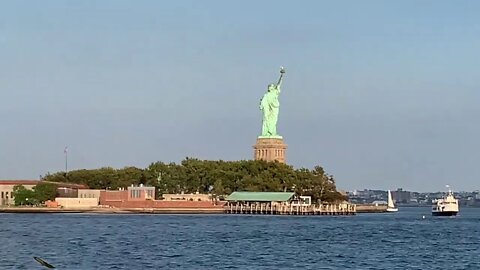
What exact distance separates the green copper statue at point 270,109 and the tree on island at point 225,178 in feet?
24.6

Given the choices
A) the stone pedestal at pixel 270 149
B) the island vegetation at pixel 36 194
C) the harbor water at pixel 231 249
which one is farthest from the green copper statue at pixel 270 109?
the harbor water at pixel 231 249

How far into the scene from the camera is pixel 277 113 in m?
185

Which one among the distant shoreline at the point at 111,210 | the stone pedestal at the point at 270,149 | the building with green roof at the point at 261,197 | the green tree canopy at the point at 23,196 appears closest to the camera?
the distant shoreline at the point at 111,210

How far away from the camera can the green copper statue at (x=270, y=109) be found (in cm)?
18350

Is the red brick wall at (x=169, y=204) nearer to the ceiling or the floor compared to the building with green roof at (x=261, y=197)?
nearer to the floor

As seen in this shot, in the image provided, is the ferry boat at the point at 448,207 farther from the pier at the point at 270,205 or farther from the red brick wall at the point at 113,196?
the red brick wall at the point at 113,196

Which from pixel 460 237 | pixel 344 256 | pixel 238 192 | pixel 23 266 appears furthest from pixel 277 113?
pixel 23 266

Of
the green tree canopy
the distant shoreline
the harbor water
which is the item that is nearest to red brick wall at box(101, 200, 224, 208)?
the distant shoreline

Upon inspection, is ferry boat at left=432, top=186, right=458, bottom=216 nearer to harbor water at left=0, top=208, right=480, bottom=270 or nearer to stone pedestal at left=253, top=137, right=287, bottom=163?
stone pedestal at left=253, top=137, right=287, bottom=163

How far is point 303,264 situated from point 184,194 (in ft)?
387

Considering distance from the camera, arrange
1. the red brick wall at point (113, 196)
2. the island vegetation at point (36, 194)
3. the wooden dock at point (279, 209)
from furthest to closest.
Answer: the island vegetation at point (36, 194) → the red brick wall at point (113, 196) → the wooden dock at point (279, 209)

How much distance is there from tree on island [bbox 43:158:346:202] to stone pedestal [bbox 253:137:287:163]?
530 cm

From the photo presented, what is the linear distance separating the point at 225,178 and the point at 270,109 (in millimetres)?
15436

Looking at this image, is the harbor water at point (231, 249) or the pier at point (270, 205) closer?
the harbor water at point (231, 249)
